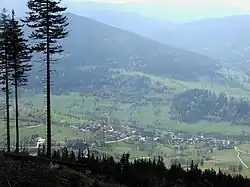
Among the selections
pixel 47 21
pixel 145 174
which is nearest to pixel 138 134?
pixel 47 21

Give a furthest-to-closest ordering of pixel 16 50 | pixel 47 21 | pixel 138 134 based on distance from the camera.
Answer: pixel 138 134, pixel 16 50, pixel 47 21

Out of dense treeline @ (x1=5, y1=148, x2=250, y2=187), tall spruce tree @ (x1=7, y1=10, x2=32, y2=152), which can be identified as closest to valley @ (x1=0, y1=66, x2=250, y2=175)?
tall spruce tree @ (x1=7, y1=10, x2=32, y2=152)

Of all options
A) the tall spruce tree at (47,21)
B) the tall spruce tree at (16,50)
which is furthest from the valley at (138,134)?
the tall spruce tree at (47,21)

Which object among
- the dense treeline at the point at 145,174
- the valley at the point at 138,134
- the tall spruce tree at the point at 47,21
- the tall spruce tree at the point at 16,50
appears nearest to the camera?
the dense treeline at the point at 145,174

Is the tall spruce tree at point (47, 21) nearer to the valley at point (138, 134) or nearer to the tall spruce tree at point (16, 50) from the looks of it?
the tall spruce tree at point (16, 50)

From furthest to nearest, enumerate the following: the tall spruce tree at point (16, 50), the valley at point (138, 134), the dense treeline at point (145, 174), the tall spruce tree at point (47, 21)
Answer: the valley at point (138, 134) < the tall spruce tree at point (16, 50) < the tall spruce tree at point (47, 21) < the dense treeline at point (145, 174)

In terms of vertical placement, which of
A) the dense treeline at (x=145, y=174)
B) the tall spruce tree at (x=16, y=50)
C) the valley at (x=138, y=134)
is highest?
the tall spruce tree at (x=16, y=50)

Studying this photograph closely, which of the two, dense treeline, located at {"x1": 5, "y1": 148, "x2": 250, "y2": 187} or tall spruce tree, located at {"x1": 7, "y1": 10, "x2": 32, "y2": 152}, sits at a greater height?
tall spruce tree, located at {"x1": 7, "y1": 10, "x2": 32, "y2": 152}

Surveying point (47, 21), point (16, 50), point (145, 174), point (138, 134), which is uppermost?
point (47, 21)

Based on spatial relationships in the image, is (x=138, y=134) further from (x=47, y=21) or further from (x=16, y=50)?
(x=47, y=21)

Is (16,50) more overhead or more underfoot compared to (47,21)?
more underfoot

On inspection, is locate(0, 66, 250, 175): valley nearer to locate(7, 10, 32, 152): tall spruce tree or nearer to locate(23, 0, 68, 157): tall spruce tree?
locate(7, 10, 32, 152): tall spruce tree
